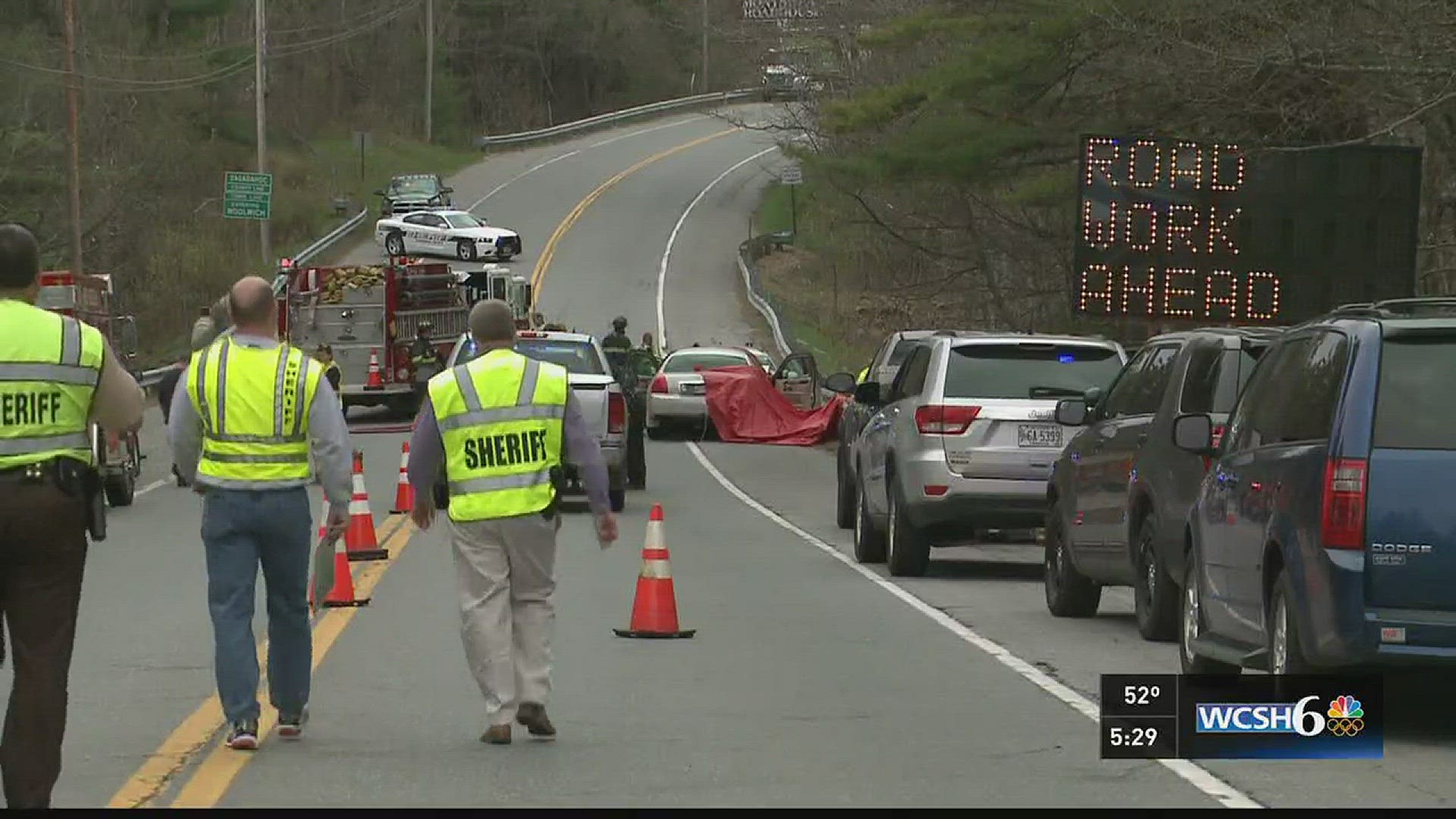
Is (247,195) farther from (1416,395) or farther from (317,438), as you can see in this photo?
(1416,395)

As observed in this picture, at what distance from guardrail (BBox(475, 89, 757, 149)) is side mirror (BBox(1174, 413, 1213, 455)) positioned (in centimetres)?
8135

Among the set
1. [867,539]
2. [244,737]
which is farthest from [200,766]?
[867,539]

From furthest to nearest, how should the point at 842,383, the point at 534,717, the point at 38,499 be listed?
the point at 842,383, the point at 534,717, the point at 38,499

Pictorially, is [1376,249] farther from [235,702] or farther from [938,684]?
[235,702]

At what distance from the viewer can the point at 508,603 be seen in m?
10.5

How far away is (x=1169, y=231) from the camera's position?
80.4 feet

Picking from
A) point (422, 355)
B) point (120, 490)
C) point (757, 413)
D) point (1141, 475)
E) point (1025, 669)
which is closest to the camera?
point (1025, 669)

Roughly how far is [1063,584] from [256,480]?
24.4ft

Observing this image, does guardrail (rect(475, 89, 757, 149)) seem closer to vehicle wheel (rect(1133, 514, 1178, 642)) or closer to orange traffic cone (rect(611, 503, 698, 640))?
vehicle wheel (rect(1133, 514, 1178, 642))

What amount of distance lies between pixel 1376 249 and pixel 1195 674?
1361 cm

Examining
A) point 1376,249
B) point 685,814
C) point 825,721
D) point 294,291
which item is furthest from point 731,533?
point 294,291

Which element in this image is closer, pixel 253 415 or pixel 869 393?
pixel 253 415

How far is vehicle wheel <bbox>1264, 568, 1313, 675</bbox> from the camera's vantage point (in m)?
10.3

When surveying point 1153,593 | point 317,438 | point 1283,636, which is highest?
point 317,438
